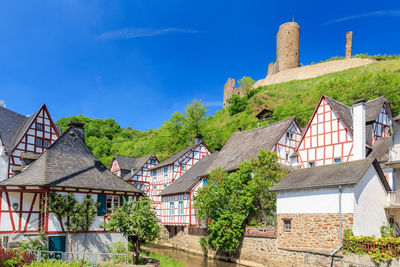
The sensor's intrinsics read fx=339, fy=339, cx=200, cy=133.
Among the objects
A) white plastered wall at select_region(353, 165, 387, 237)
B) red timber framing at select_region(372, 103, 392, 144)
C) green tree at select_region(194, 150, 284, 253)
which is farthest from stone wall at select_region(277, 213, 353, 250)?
red timber framing at select_region(372, 103, 392, 144)

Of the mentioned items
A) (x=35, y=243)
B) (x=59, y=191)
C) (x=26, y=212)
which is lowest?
(x=35, y=243)

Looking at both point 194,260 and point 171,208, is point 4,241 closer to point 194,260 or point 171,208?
point 194,260

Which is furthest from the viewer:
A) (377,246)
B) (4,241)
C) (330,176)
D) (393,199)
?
(330,176)

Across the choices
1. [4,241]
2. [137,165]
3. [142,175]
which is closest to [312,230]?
[4,241]

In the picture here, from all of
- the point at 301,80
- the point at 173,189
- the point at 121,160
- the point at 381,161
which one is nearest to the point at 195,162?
the point at 173,189

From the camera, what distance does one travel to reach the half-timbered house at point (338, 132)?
23.6m

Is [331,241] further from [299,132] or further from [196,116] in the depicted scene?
[196,116]

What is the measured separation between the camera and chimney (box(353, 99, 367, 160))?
2228 cm

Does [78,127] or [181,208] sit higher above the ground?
[78,127]

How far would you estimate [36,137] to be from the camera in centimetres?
2855

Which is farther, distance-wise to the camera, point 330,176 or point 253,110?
point 253,110

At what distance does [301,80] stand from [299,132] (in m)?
51.8

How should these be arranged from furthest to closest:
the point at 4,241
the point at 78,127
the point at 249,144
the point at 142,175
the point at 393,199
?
1. the point at 142,175
2. the point at 249,144
3. the point at 78,127
4. the point at 393,199
5. the point at 4,241

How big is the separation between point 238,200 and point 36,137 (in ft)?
58.2
